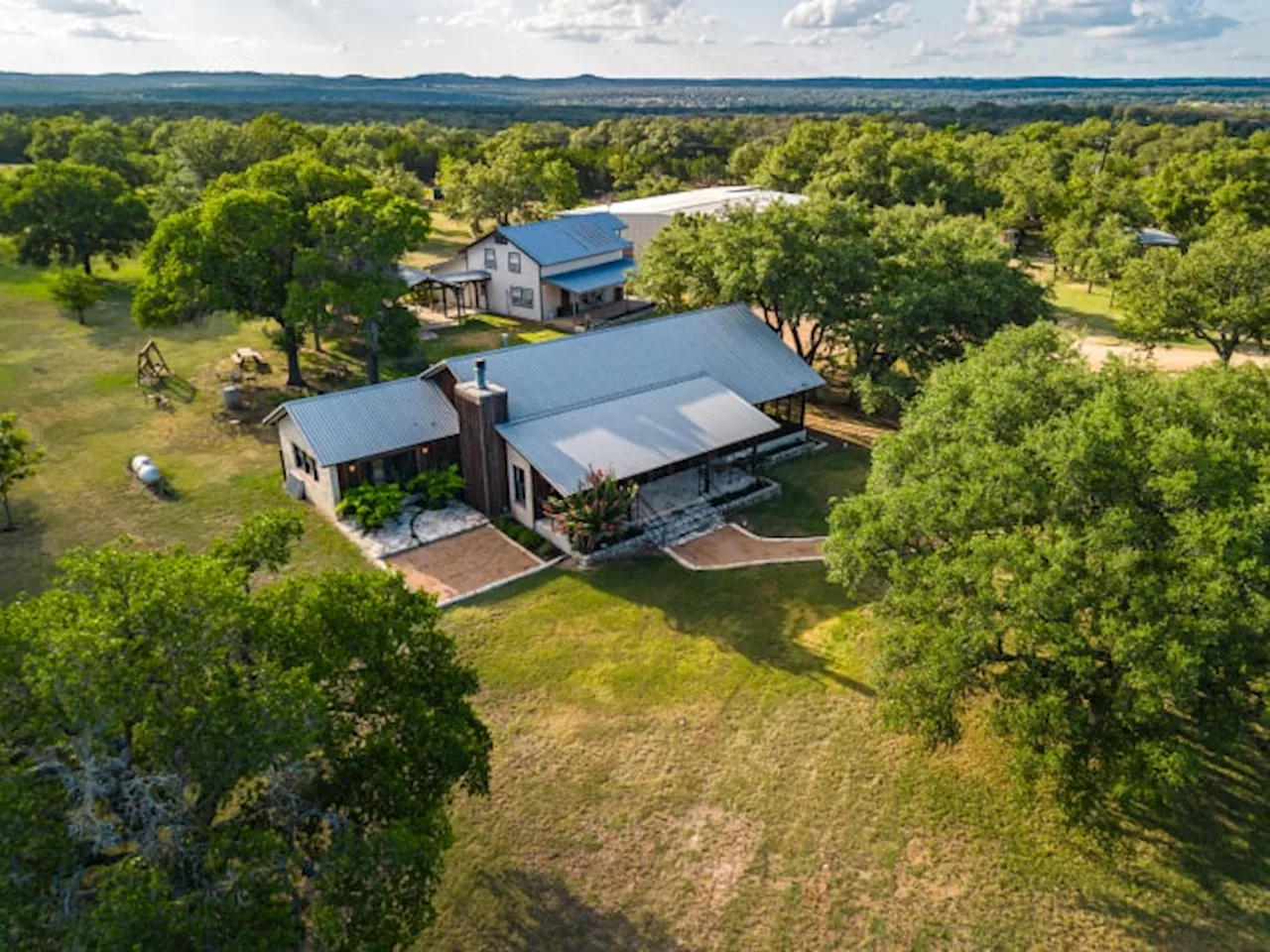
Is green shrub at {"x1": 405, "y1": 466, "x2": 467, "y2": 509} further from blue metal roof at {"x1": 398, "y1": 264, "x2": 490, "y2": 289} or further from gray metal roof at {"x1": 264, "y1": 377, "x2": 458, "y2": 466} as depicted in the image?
blue metal roof at {"x1": 398, "y1": 264, "x2": 490, "y2": 289}

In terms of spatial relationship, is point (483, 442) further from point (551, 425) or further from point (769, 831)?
point (769, 831)

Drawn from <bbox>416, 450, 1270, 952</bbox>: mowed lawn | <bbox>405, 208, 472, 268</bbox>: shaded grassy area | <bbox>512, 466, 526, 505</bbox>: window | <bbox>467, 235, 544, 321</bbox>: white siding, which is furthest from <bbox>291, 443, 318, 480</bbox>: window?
<bbox>405, 208, 472, 268</bbox>: shaded grassy area

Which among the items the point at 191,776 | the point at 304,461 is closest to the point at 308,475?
the point at 304,461

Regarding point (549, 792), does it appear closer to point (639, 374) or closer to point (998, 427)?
point (998, 427)

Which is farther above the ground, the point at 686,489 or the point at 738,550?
the point at 686,489

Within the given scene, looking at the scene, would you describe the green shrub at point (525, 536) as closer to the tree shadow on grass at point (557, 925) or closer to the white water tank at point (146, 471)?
the tree shadow on grass at point (557, 925)

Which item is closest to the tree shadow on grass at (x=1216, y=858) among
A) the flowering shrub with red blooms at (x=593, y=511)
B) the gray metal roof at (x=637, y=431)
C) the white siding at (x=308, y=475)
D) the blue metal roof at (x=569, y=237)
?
the flowering shrub with red blooms at (x=593, y=511)
